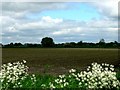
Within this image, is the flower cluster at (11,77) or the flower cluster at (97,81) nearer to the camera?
the flower cluster at (97,81)

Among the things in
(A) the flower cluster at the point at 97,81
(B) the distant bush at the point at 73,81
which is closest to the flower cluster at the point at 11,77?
(B) the distant bush at the point at 73,81

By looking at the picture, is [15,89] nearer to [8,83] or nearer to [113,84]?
[8,83]

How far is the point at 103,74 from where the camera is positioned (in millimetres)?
9250

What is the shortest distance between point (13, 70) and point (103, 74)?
2.46 meters

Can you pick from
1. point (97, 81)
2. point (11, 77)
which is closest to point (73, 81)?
point (97, 81)

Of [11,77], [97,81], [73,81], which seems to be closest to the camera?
[97,81]

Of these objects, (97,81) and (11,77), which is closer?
(97,81)

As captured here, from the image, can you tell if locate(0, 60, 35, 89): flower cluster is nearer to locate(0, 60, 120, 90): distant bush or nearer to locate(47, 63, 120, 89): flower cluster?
locate(0, 60, 120, 90): distant bush

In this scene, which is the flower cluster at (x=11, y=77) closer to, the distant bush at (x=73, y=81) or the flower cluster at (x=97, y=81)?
the distant bush at (x=73, y=81)

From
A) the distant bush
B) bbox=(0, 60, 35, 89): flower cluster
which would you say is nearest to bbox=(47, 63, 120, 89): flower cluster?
the distant bush

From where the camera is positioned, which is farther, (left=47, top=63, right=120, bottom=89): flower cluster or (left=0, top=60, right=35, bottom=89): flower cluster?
(left=0, top=60, right=35, bottom=89): flower cluster

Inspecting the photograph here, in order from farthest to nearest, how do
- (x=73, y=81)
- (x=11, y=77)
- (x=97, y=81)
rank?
1. (x=11, y=77)
2. (x=73, y=81)
3. (x=97, y=81)

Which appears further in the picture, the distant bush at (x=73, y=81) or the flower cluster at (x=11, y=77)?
the flower cluster at (x=11, y=77)

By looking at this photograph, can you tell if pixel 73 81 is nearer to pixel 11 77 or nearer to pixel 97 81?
pixel 97 81
